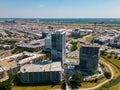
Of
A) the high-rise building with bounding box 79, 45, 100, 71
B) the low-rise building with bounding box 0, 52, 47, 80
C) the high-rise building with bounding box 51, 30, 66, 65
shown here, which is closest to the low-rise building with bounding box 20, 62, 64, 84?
the low-rise building with bounding box 0, 52, 47, 80

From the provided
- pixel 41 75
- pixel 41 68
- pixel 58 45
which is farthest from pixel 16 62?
pixel 58 45

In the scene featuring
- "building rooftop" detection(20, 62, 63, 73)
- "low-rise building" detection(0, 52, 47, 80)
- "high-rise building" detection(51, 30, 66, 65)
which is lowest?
"low-rise building" detection(0, 52, 47, 80)

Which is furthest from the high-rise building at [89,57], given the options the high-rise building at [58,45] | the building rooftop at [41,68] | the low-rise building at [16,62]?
the low-rise building at [16,62]

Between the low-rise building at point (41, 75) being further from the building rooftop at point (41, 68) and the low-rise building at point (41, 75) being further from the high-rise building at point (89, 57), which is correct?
the high-rise building at point (89, 57)

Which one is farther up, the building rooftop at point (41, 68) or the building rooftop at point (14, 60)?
the building rooftop at point (41, 68)

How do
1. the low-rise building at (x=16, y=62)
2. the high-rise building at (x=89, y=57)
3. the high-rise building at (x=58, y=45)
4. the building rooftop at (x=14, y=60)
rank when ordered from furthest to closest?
the high-rise building at (x=58, y=45)
the building rooftop at (x=14, y=60)
the high-rise building at (x=89, y=57)
the low-rise building at (x=16, y=62)

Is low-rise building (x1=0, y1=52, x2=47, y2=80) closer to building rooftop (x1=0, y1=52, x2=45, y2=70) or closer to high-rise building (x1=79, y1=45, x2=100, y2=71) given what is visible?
building rooftop (x1=0, y1=52, x2=45, y2=70)

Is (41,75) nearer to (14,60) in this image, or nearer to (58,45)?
(58,45)

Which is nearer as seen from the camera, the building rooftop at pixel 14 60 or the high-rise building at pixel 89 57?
the high-rise building at pixel 89 57
